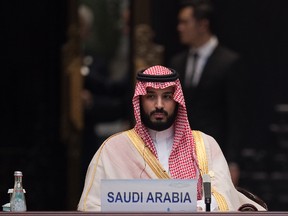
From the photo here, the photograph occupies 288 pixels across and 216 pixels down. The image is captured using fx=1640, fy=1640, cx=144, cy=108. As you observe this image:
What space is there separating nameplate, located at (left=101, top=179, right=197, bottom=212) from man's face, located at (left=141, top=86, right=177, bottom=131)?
3.24 ft

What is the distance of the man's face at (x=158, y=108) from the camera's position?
9.68m

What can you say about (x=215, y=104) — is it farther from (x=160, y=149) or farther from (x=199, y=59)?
(x=160, y=149)

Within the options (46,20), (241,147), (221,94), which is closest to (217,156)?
(221,94)

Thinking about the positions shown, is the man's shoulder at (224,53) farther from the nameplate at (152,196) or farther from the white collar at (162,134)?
the nameplate at (152,196)

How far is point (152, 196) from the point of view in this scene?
28.6 ft

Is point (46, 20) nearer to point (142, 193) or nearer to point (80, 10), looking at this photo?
point (80, 10)

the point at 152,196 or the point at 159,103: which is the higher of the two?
the point at 159,103

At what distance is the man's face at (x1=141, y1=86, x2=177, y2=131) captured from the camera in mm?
9680

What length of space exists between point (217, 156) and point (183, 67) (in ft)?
10.1

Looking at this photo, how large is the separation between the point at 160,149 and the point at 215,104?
2.88 meters

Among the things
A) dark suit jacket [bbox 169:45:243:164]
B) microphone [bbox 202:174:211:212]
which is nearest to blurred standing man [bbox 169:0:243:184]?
dark suit jacket [bbox 169:45:243:164]

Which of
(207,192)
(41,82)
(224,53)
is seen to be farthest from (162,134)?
(41,82)

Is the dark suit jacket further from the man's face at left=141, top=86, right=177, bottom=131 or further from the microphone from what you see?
the microphone

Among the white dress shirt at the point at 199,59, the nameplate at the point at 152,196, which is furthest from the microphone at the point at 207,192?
the white dress shirt at the point at 199,59
